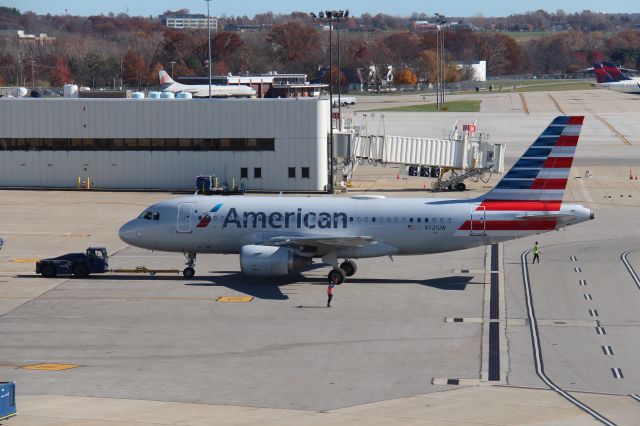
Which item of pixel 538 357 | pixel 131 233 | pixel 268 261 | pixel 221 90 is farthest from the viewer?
pixel 221 90

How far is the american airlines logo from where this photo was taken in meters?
54.4

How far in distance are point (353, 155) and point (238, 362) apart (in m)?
57.2

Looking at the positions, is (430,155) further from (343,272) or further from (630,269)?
(343,272)

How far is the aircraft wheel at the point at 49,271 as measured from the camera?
56.4m

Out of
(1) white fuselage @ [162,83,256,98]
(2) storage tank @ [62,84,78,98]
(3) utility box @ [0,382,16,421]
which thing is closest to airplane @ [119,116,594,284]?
(3) utility box @ [0,382,16,421]

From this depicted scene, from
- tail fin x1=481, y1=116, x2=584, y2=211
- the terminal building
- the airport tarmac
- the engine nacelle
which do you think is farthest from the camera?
the terminal building

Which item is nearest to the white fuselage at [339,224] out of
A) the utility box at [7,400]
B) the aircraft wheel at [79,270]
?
the aircraft wheel at [79,270]

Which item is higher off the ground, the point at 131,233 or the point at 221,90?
the point at 221,90

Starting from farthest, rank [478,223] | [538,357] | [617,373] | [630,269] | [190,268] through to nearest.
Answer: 1. [630,269]
2. [190,268]
3. [478,223]
4. [538,357]
5. [617,373]

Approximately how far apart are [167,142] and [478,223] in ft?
142

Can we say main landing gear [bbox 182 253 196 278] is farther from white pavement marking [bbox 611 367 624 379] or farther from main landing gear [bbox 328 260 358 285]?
white pavement marking [bbox 611 367 624 379]

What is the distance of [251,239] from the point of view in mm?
54719

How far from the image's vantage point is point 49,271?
56.4 m

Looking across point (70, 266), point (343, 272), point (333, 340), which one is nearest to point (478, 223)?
point (343, 272)
